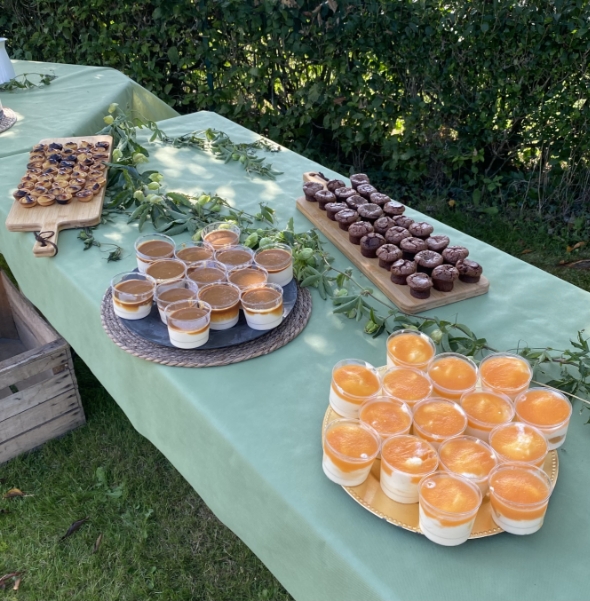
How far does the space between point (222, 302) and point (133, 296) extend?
0.27 m

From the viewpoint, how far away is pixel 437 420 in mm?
1229

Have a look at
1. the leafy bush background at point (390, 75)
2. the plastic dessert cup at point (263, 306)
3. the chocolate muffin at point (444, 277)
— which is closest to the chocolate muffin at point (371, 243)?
the chocolate muffin at point (444, 277)

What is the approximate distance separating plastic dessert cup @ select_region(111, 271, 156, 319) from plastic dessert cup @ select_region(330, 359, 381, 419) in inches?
25.1

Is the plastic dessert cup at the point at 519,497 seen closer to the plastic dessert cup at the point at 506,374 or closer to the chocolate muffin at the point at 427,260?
the plastic dessert cup at the point at 506,374

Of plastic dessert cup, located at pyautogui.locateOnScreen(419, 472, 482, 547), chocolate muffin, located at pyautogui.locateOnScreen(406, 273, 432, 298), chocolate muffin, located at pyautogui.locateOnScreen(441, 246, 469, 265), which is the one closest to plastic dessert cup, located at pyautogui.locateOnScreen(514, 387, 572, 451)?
plastic dessert cup, located at pyautogui.locateOnScreen(419, 472, 482, 547)

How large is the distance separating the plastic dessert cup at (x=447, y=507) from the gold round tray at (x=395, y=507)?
0.09ft

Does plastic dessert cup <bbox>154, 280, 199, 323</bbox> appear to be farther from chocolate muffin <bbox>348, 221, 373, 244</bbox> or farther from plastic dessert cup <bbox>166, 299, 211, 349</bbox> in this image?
chocolate muffin <bbox>348, 221, 373, 244</bbox>

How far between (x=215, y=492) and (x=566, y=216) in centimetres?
376

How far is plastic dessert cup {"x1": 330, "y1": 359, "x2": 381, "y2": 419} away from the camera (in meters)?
1.30

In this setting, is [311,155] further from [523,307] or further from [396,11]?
[523,307]

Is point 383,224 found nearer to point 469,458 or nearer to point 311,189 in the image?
point 311,189

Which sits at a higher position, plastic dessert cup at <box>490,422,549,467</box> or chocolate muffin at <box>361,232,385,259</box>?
plastic dessert cup at <box>490,422,549,467</box>

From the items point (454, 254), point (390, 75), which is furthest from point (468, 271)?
point (390, 75)

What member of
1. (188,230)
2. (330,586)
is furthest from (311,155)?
(330,586)
